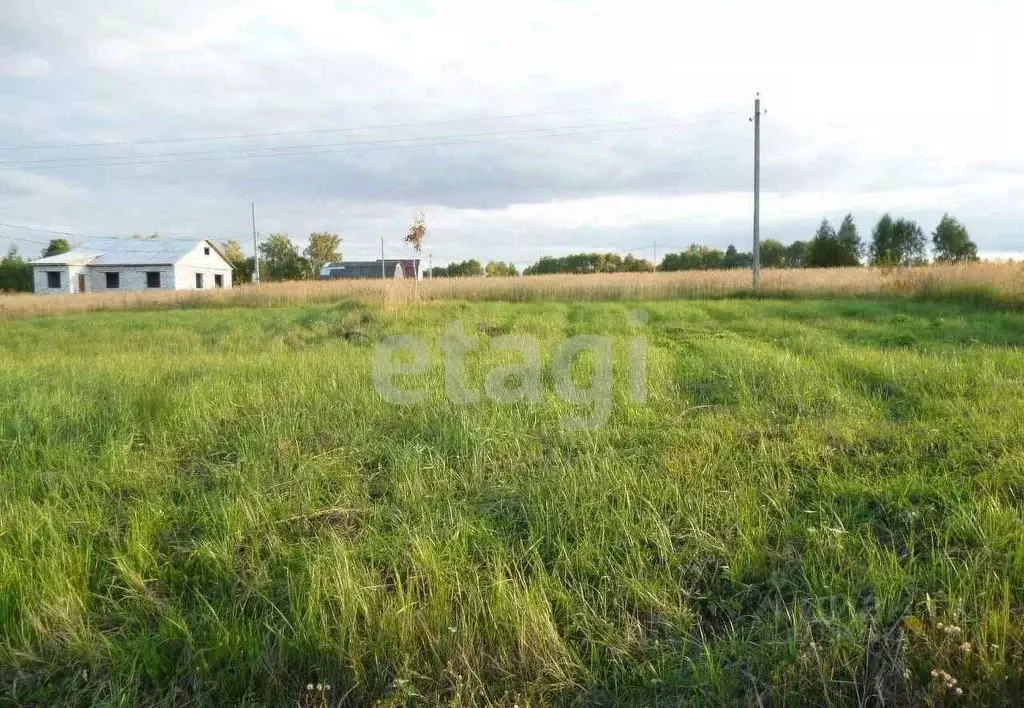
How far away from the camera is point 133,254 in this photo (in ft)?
120

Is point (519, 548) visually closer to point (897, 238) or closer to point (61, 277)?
point (61, 277)

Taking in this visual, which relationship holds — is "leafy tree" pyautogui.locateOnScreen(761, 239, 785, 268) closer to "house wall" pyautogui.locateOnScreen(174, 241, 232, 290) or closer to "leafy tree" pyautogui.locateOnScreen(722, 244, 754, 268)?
"leafy tree" pyautogui.locateOnScreen(722, 244, 754, 268)

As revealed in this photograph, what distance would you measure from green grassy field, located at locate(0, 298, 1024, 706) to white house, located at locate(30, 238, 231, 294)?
34.8 m

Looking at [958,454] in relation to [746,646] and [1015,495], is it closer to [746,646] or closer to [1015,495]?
[1015,495]

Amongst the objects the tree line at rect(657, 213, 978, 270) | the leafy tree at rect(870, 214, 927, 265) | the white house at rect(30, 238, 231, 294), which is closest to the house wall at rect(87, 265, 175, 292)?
the white house at rect(30, 238, 231, 294)

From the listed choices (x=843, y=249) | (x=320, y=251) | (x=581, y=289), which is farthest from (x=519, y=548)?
(x=320, y=251)

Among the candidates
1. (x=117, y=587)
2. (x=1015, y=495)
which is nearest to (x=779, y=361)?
(x=1015, y=495)

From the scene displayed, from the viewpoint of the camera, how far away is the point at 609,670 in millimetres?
2037

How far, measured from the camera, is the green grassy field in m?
2.01

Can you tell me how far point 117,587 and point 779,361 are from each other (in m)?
5.35

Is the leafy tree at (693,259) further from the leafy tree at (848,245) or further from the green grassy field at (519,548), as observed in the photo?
the green grassy field at (519,548)

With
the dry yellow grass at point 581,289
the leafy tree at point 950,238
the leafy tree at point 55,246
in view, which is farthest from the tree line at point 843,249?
the leafy tree at point 55,246

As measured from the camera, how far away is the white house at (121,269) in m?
34.8

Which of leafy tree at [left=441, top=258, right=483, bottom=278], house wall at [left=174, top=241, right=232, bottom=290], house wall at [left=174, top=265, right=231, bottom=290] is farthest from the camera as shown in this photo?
leafy tree at [left=441, top=258, right=483, bottom=278]
